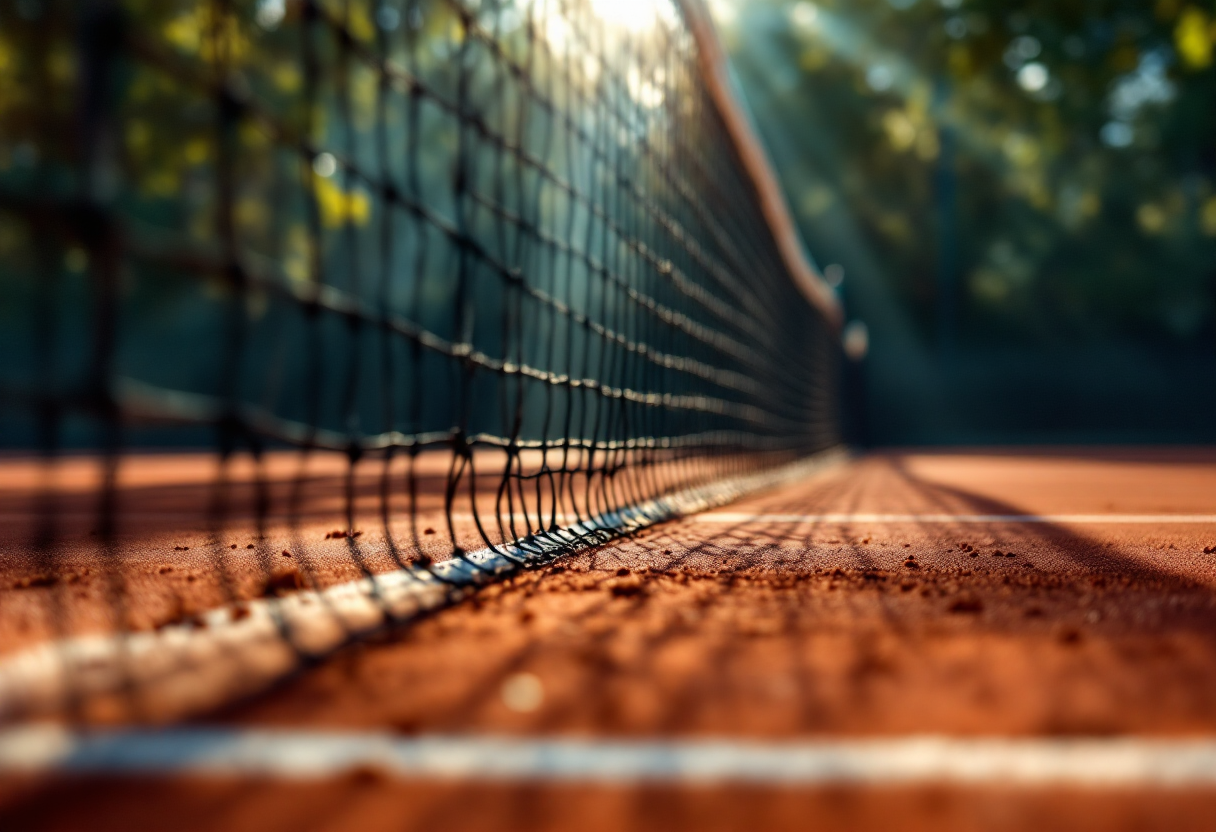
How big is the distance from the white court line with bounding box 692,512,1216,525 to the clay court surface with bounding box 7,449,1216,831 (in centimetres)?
69

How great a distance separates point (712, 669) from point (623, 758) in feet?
1.00

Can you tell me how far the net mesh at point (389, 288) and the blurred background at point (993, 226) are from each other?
35.4 feet

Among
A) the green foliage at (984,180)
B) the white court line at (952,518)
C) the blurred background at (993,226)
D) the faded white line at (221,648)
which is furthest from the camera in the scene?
the green foliage at (984,180)

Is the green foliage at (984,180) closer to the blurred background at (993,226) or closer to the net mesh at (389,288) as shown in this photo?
the blurred background at (993,226)

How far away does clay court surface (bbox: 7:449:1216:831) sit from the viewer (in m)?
0.80

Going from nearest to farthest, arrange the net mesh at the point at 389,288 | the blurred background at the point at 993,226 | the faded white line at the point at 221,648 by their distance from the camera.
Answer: the faded white line at the point at 221,648, the net mesh at the point at 389,288, the blurred background at the point at 993,226

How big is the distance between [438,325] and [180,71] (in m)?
19.9

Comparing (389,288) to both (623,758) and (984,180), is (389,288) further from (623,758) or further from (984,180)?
(984,180)

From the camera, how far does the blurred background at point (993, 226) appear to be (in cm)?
2016

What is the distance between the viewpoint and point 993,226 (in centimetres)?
2319

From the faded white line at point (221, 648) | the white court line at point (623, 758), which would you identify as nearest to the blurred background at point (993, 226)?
the faded white line at point (221, 648)

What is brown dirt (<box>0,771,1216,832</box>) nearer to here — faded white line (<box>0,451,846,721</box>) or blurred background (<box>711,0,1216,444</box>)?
faded white line (<box>0,451,846,721</box>)

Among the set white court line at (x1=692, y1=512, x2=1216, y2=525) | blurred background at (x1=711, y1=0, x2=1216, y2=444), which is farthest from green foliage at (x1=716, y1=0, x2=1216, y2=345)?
white court line at (x1=692, y1=512, x2=1216, y2=525)

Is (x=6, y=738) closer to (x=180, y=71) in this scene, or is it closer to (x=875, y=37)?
(x=180, y=71)
